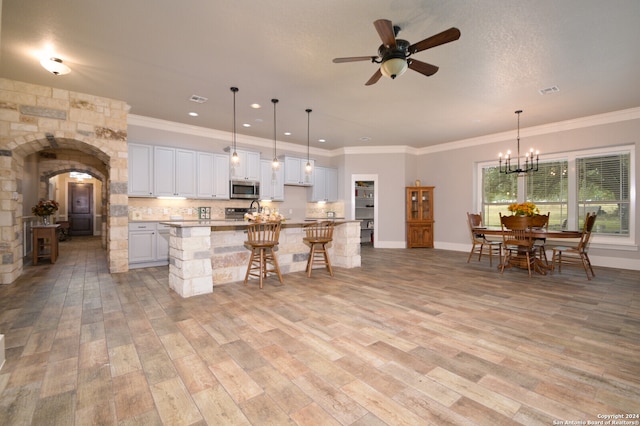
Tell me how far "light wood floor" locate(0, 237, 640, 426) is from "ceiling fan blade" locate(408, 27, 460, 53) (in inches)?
96.0

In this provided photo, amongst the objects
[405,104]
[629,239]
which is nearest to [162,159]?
[405,104]

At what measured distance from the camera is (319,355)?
2.13m

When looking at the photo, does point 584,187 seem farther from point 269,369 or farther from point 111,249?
point 111,249

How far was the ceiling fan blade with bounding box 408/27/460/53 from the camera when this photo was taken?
7.56 ft

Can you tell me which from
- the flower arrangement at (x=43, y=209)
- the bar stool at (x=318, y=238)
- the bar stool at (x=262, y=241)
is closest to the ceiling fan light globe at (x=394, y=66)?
the bar stool at (x=262, y=241)

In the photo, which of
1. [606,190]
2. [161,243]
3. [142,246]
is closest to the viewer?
[142,246]

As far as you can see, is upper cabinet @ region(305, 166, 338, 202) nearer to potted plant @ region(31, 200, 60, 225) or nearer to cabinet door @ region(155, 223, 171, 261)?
cabinet door @ region(155, 223, 171, 261)

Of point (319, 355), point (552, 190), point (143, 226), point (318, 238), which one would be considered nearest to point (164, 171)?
point (143, 226)

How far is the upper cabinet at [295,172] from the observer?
753cm

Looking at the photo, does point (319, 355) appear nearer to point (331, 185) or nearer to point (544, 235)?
point (544, 235)

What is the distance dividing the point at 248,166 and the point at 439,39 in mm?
5095

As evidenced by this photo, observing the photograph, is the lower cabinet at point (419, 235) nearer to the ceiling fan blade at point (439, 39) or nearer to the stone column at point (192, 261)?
the stone column at point (192, 261)

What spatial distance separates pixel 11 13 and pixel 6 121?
2188 millimetres

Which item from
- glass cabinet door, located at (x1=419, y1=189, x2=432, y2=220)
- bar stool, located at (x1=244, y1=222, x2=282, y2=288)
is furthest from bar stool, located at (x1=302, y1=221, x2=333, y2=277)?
glass cabinet door, located at (x1=419, y1=189, x2=432, y2=220)
